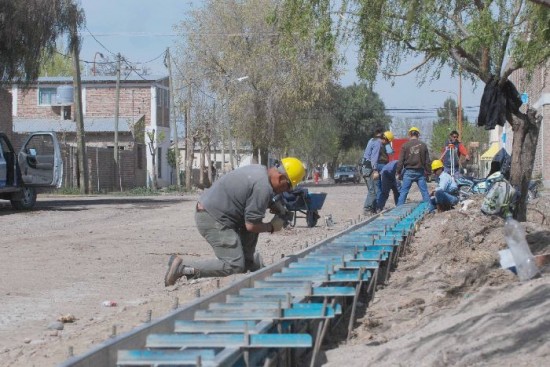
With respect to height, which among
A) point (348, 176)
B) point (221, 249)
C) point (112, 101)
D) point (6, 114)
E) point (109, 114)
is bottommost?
point (348, 176)

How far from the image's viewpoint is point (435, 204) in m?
18.1

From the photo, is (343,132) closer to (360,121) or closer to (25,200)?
(360,121)

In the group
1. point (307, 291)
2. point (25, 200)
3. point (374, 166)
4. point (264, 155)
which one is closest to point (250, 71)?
point (264, 155)

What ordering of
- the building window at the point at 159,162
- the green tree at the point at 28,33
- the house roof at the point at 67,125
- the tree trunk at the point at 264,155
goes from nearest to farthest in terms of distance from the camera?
the green tree at the point at 28,33
the tree trunk at the point at 264,155
the house roof at the point at 67,125
the building window at the point at 159,162

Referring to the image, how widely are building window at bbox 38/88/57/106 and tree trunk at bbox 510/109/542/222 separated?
51.2 m

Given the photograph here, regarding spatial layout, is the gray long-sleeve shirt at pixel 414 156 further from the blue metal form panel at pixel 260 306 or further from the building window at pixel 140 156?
the building window at pixel 140 156

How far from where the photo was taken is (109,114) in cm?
6247

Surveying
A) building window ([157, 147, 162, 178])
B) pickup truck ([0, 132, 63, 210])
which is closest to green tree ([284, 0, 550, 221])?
pickup truck ([0, 132, 63, 210])

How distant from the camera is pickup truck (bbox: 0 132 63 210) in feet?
78.7

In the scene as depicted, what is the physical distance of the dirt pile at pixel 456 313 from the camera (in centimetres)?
583

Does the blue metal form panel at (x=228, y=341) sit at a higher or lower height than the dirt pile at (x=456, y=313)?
higher

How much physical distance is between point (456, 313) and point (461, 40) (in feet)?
22.5

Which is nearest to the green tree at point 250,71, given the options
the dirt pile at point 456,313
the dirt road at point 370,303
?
the dirt road at point 370,303

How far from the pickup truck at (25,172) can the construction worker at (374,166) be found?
917 cm
